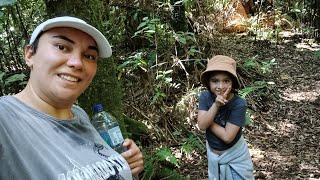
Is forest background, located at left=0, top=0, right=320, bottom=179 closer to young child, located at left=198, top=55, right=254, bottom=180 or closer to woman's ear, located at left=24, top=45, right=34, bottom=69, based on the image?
young child, located at left=198, top=55, right=254, bottom=180

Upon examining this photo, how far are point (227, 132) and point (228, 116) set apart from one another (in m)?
0.15

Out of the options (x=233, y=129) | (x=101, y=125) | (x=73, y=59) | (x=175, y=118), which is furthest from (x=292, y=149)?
(x=73, y=59)

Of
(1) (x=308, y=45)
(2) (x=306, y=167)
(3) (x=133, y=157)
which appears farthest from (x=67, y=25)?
(1) (x=308, y=45)

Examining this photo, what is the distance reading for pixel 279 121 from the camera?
6387 millimetres

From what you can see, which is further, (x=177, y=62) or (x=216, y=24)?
(x=216, y=24)

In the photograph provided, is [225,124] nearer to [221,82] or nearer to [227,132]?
[227,132]

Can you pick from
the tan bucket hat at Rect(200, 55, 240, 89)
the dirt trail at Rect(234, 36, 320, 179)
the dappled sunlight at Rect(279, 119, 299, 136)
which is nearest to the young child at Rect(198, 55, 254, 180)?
the tan bucket hat at Rect(200, 55, 240, 89)

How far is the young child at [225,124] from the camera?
3318mm

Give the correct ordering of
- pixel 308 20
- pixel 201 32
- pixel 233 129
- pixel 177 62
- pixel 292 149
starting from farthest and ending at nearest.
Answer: pixel 308 20 < pixel 201 32 < pixel 177 62 < pixel 292 149 < pixel 233 129

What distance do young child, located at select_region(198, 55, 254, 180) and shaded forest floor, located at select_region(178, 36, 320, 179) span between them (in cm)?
157

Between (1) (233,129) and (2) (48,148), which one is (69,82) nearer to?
(2) (48,148)

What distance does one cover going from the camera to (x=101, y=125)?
7.46 ft

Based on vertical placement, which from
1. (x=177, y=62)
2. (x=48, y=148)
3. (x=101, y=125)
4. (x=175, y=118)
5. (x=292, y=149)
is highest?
(x=48, y=148)

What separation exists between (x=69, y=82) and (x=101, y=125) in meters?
0.58
